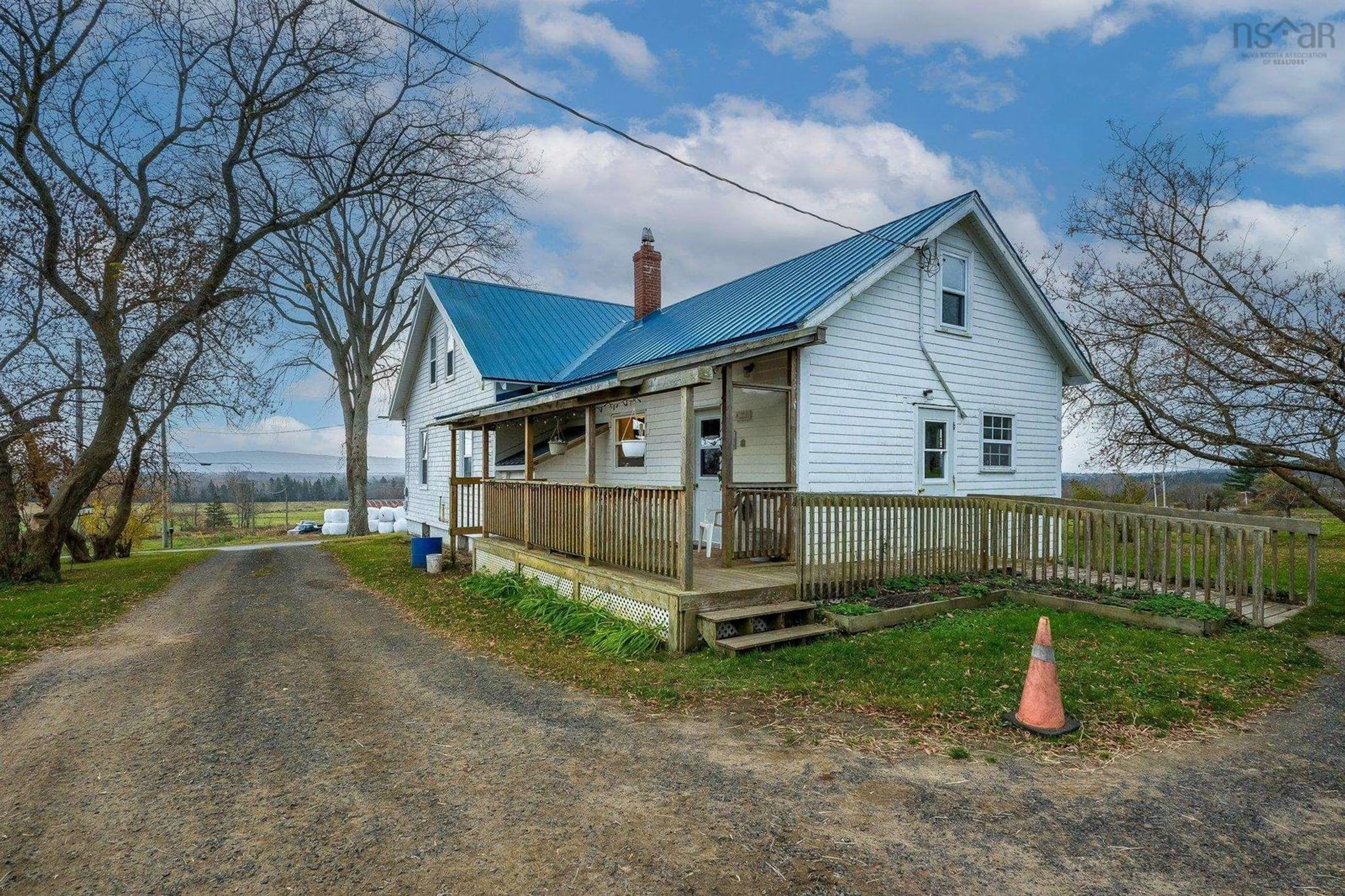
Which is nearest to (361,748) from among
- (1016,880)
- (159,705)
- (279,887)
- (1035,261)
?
(279,887)

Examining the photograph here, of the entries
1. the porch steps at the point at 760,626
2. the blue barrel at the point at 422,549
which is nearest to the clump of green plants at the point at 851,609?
the porch steps at the point at 760,626

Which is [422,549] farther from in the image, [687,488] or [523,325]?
[687,488]

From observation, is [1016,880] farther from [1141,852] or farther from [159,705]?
[159,705]

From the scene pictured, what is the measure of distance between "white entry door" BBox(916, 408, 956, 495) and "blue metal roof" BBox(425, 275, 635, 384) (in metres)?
8.18

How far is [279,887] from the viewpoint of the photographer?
3158mm

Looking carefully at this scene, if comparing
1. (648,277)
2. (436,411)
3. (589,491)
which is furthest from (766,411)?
(436,411)

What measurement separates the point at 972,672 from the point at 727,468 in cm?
362

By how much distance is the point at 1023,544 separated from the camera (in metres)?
10.3

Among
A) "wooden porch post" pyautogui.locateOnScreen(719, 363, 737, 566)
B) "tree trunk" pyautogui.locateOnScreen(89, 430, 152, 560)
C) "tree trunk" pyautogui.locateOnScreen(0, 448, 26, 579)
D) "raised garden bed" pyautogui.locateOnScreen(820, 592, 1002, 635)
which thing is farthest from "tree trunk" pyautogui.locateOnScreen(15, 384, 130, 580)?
"raised garden bed" pyautogui.locateOnScreen(820, 592, 1002, 635)

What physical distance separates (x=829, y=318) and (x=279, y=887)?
9.20 m

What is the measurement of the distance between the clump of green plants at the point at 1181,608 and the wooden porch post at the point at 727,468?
4.85 meters

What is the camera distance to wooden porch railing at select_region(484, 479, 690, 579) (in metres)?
8.09

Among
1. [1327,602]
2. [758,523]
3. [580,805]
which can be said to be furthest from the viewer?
[1327,602]

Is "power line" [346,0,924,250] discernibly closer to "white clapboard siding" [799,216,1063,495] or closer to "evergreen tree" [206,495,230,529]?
"white clapboard siding" [799,216,1063,495]
